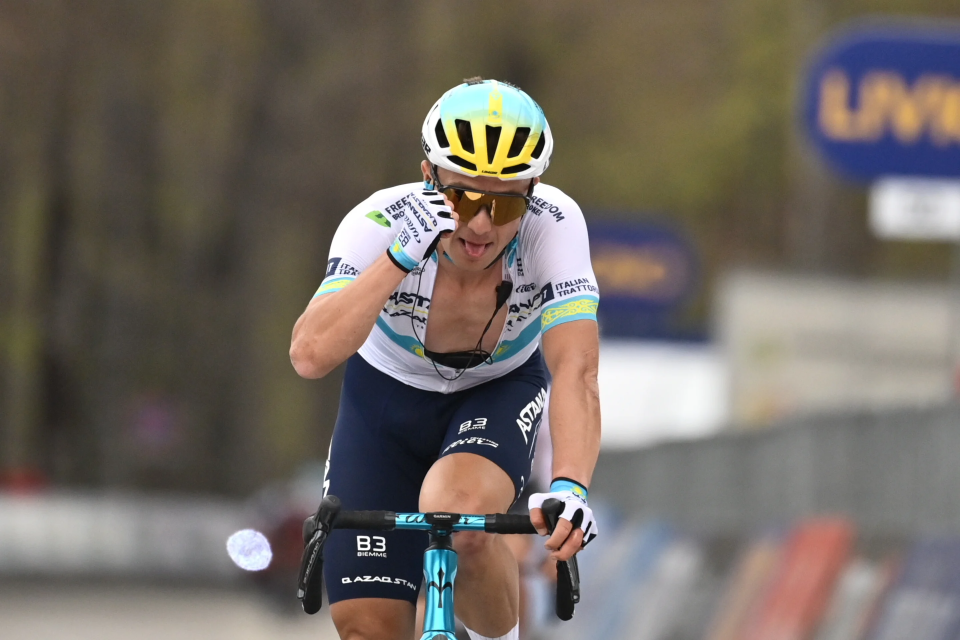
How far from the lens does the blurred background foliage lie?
115 feet

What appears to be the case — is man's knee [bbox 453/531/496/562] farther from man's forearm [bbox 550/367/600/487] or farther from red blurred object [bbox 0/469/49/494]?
red blurred object [bbox 0/469/49/494]

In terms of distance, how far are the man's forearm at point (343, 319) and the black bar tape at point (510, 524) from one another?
A: 26.0 inches

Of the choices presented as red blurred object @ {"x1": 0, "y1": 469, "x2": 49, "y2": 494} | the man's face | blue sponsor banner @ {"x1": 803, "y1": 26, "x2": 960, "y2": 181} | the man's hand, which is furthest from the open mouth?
red blurred object @ {"x1": 0, "y1": 469, "x2": 49, "y2": 494}

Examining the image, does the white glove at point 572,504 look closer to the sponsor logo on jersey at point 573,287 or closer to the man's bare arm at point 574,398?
the man's bare arm at point 574,398

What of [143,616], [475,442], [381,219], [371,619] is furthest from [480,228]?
[143,616]

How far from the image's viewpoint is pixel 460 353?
6.01m

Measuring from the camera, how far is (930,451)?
779 cm

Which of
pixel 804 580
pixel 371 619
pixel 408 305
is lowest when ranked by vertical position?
pixel 804 580

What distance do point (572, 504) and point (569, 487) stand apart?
16 cm

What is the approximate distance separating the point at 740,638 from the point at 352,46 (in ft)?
91.2

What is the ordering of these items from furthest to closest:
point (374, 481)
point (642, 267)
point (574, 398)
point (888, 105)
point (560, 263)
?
point (642, 267) → point (888, 105) → point (374, 481) → point (560, 263) → point (574, 398)

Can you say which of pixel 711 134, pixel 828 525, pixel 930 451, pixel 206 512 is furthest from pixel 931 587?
pixel 711 134

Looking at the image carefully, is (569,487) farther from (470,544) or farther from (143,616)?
(143,616)

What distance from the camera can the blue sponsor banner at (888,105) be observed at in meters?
13.1
